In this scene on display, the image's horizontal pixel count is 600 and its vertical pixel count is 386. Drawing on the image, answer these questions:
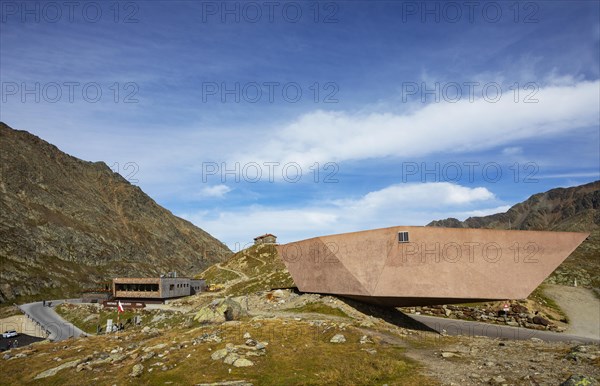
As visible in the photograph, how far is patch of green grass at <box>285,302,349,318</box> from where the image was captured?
3559 cm

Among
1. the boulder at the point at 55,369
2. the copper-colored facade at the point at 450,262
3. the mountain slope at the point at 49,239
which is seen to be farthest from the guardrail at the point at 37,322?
the copper-colored facade at the point at 450,262

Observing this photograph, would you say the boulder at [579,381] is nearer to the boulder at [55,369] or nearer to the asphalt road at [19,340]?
the boulder at [55,369]

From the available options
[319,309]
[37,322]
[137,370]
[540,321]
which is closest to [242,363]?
[137,370]

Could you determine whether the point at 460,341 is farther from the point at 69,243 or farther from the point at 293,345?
the point at 69,243

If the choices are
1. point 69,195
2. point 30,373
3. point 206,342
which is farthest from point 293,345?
point 69,195

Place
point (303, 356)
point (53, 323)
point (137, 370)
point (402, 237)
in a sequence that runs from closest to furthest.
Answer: point (137, 370) → point (303, 356) → point (402, 237) → point (53, 323)

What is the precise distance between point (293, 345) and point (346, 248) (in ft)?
43.9

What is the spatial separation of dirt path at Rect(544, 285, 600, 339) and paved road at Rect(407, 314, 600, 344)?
140 inches

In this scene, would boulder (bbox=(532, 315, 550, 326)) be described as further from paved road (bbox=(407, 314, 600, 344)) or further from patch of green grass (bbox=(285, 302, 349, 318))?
patch of green grass (bbox=(285, 302, 349, 318))

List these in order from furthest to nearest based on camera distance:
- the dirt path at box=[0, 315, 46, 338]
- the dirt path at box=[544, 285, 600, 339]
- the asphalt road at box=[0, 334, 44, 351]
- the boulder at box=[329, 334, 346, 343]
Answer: the dirt path at box=[0, 315, 46, 338]
the asphalt road at box=[0, 334, 44, 351]
the dirt path at box=[544, 285, 600, 339]
the boulder at box=[329, 334, 346, 343]

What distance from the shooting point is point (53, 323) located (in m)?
68.9

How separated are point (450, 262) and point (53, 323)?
227ft

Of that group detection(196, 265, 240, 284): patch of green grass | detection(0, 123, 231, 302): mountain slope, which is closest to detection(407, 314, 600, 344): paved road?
detection(196, 265, 240, 284): patch of green grass

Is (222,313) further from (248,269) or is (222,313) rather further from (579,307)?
(248,269)
